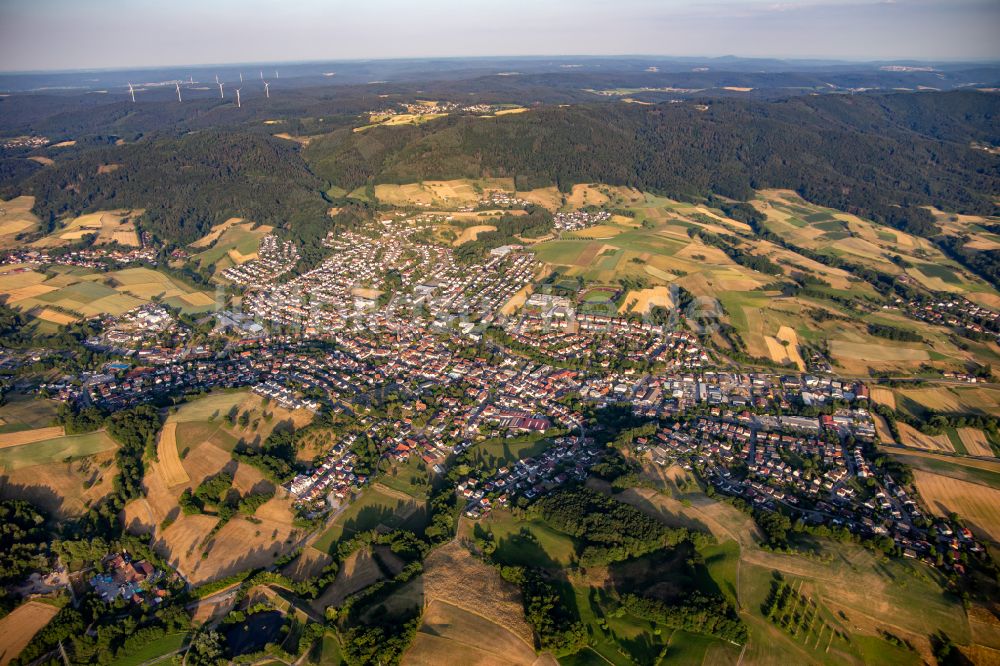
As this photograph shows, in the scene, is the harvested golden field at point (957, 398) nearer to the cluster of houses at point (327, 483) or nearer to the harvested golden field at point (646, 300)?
the harvested golden field at point (646, 300)

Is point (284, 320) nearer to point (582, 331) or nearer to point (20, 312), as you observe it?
point (20, 312)

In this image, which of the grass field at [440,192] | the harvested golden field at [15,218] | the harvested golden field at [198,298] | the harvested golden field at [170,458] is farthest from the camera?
the grass field at [440,192]

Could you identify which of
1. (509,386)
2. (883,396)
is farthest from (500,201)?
(883,396)

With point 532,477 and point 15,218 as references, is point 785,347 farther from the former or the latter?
point 15,218

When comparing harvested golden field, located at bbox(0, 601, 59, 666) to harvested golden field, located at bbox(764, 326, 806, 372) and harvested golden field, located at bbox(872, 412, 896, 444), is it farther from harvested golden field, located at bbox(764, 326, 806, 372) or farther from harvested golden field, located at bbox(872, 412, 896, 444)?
harvested golden field, located at bbox(764, 326, 806, 372)

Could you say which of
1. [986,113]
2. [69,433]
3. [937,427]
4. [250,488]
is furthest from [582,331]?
[986,113]

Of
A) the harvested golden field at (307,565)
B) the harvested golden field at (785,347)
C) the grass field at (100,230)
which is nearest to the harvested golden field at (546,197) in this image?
the harvested golden field at (785,347)
